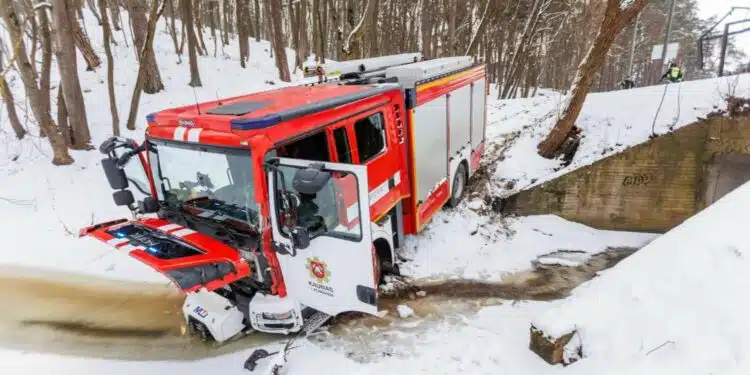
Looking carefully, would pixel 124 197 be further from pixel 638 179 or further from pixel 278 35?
pixel 278 35

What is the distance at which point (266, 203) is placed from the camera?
12.1ft

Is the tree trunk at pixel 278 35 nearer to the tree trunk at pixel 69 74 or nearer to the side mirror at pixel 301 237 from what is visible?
the tree trunk at pixel 69 74

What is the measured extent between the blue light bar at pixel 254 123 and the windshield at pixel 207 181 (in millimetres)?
211

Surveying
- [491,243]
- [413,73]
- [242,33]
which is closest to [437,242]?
[491,243]

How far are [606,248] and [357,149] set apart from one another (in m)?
5.21

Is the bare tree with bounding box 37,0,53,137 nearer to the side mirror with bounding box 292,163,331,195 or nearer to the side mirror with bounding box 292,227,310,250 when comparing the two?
the side mirror with bounding box 292,227,310,250

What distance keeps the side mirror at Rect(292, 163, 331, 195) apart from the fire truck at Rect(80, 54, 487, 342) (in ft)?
0.03

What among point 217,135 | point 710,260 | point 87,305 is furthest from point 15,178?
point 710,260

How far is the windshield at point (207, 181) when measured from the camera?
12.5 ft

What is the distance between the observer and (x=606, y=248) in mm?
7367

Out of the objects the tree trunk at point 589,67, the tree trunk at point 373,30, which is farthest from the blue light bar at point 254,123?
the tree trunk at point 373,30

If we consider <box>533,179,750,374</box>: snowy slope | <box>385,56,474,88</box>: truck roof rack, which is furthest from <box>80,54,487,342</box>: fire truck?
<box>533,179,750,374</box>: snowy slope

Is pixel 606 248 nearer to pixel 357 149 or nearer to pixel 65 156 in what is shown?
pixel 357 149

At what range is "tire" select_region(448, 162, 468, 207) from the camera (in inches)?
307
